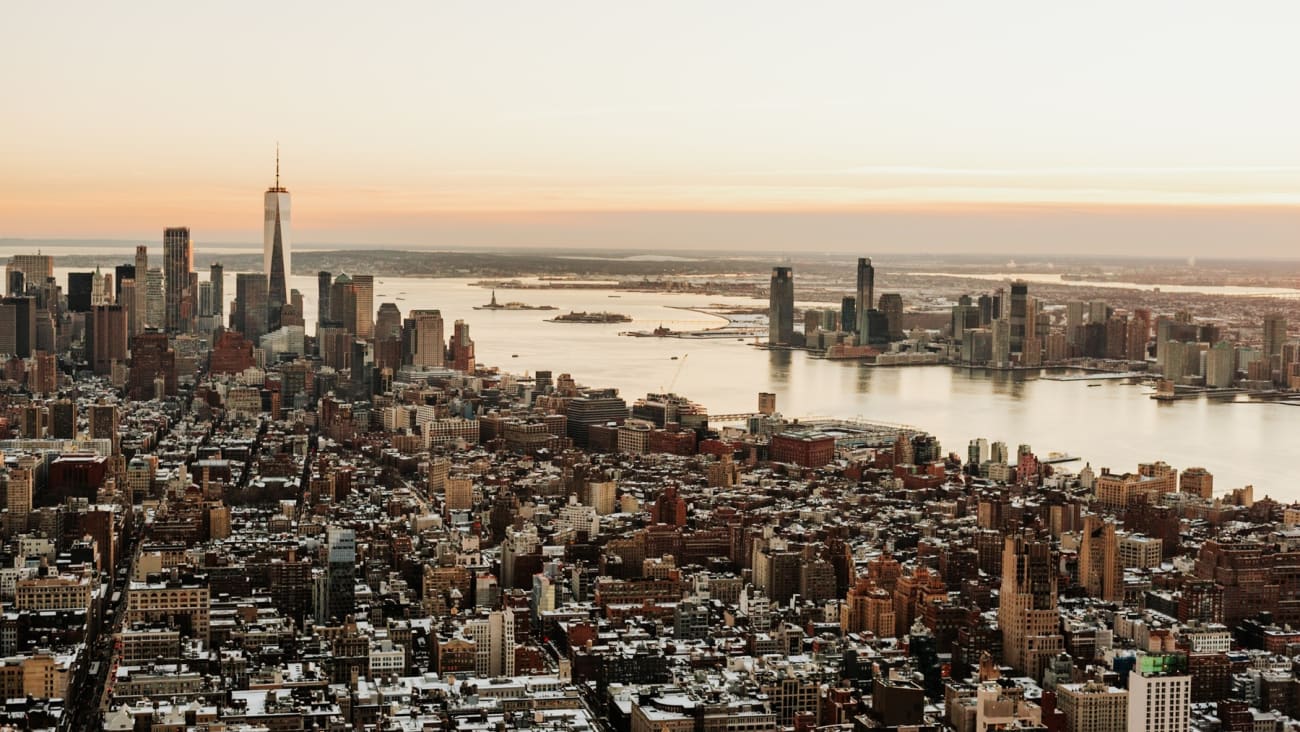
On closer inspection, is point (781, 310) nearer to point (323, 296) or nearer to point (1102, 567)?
point (323, 296)

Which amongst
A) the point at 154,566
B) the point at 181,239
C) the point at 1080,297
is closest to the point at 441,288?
the point at 181,239

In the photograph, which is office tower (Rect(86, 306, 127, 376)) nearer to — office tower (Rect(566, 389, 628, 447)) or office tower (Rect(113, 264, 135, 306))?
office tower (Rect(113, 264, 135, 306))

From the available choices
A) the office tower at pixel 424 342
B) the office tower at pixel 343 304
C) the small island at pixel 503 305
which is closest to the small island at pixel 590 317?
the small island at pixel 503 305

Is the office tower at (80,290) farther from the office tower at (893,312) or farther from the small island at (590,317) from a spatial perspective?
the office tower at (893,312)

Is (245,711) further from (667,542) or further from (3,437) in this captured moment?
(3,437)

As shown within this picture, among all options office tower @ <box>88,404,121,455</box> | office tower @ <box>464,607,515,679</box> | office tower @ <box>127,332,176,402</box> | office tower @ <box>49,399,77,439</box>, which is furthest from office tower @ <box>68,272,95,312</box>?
office tower @ <box>464,607,515,679</box>

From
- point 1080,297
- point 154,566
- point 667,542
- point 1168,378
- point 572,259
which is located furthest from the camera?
point 572,259

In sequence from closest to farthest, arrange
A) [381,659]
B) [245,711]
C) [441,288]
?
[245,711] → [381,659] → [441,288]
